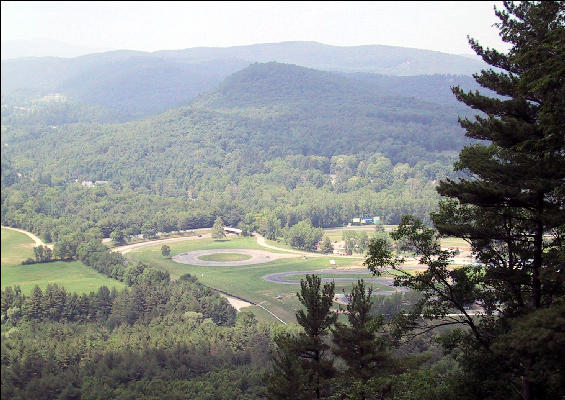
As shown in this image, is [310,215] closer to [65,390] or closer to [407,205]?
[407,205]

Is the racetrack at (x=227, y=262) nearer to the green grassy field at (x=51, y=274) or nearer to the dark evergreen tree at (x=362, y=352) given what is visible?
the green grassy field at (x=51, y=274)

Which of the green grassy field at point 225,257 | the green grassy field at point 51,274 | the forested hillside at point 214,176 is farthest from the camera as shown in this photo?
the forested hillside at point 214,176

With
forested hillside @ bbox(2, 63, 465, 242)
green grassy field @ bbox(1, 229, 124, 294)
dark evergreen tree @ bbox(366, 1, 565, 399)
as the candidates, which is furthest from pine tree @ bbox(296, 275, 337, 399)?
forested hillside @ bbox(2, 63, 465, 242)

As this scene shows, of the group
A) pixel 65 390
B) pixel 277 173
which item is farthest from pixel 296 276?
pixel 277 173

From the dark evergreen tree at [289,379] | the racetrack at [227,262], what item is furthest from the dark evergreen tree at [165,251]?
the dark evergreen tree at [289,379]

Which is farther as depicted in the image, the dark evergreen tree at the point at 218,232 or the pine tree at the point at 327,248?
the dark evergreen tree at the point at 218,232

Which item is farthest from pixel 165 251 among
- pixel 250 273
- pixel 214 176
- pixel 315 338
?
pixel 214 176

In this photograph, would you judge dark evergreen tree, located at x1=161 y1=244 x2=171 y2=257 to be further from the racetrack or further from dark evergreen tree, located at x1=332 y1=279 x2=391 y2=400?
dark evergreen tree, located at x1=332 y1=279 x2=391 y2=400
